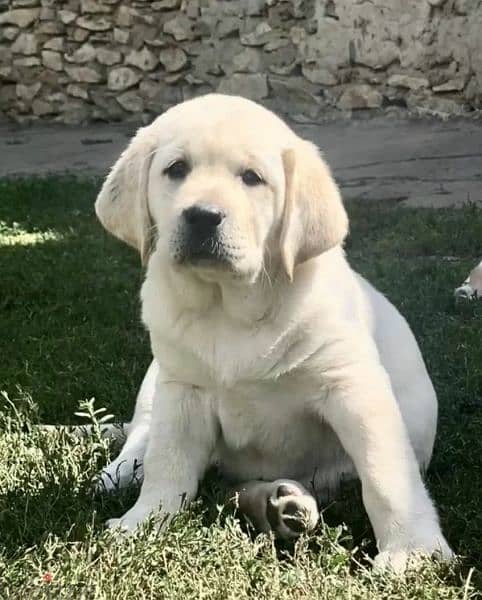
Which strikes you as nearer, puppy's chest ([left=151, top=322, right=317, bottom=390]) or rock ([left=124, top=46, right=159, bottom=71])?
puppy's chest ([left=151, top=322, right=317, bottom=390])

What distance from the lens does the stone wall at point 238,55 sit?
912 centimetres

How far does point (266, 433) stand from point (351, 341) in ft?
1.18

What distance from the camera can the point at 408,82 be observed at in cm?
927

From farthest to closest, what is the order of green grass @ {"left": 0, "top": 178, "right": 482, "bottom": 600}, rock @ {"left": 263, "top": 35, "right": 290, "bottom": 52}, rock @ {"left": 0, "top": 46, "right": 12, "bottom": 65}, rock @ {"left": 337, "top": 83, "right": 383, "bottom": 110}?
rock @ {"left": 0, "top": 46, "right": 12, "bottom": 65} → rock @ {"left": 263, "top": 35, "right": 290, "bottom": 52} → rock @ {"left": 337, "top": 83, "right": 383, "bottom": 110} → green grass @ {"left": 0, "top": 178, "right": 482, "bottom": 600}

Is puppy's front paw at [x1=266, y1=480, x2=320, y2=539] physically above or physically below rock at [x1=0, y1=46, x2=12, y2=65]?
above

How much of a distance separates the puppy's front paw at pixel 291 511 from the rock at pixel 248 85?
7936 mm

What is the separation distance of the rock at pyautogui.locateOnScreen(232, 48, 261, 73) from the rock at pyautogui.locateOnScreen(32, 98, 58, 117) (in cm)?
256

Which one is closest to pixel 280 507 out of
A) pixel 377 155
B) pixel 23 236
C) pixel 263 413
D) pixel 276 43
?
pixel 263 413

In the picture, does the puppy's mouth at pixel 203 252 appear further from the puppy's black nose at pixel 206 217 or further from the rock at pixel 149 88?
the rock at pixel 149 88

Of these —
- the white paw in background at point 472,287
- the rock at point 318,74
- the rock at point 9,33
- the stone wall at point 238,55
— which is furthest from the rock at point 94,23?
the white paw in background at point 472,287

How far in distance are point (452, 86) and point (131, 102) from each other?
3817mm

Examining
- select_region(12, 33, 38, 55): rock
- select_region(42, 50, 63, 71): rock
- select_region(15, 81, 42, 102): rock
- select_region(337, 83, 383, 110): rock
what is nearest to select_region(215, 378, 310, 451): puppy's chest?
select_region(337, 83, 383, 110): rock

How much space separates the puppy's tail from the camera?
3.45 m

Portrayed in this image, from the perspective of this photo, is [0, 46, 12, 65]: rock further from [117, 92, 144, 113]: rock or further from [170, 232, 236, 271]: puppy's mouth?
[170, 232, 236, 271]: puppy's mouth
